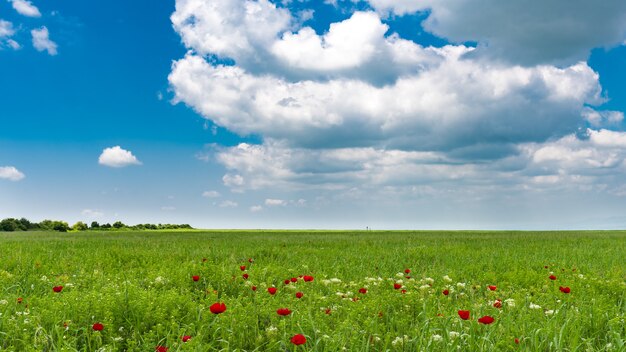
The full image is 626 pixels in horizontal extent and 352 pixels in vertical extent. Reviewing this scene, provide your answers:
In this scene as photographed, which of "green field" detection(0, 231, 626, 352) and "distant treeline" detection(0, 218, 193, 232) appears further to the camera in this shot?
"distant treeline" detection(0, 218, 193, 232)

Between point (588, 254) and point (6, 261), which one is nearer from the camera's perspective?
point (6, 261)

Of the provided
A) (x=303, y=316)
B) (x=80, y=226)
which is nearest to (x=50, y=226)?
(x=80, y=226)

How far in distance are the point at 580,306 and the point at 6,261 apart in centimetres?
1187

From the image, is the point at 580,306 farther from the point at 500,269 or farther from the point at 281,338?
the point at 500,269

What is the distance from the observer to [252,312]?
5.87 metres

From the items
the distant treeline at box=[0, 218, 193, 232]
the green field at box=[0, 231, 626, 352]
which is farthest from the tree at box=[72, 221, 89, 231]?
the green field at box=[0, 231, 626, 352]

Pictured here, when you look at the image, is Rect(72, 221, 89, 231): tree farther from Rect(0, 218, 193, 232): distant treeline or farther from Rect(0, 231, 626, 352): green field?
Rect(0, 231, 626, 352): green field

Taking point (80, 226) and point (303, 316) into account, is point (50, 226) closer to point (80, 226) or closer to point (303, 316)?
point (80, 226)

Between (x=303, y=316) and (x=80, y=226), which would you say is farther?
(x=80, y=226)

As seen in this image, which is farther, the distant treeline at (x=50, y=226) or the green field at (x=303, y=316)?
the distant treeline at (x=50, y=226)

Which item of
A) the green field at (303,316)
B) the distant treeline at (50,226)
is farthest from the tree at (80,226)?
the green field at (303,316)

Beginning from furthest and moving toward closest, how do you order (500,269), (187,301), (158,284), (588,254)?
(588,254) → (500,269) → (158,284) → (187,301)

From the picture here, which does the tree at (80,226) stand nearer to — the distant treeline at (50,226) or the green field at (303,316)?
the distant treeline at (50,226)

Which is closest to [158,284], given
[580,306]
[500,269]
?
[580,306]
